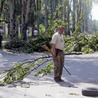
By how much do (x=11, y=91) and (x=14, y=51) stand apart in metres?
16.5

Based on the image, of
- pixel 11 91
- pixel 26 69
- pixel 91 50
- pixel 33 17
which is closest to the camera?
pixel 11 91

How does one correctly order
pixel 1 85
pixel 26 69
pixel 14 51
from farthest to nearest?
pixel 14 51 → pixel 26 69 → pixel 1 85

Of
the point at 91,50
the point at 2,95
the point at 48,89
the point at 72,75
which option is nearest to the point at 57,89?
the point at 48,89

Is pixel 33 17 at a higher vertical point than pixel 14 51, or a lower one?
higher

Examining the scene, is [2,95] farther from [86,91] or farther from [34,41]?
[34,41]

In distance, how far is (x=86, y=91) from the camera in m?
8.67

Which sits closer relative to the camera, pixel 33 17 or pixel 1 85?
pixel 1 85

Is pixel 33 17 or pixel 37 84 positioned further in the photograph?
pixel 33 17

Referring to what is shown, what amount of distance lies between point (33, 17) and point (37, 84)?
37284mm

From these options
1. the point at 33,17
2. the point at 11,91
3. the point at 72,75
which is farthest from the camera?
the point at 33,17

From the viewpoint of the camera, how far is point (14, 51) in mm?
25766

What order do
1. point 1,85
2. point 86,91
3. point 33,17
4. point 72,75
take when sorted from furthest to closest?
1. point 33,17
2. point 72,75
3. point 1,85
4. point 86,91

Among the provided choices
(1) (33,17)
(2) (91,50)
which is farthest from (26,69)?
(1) (33,17)

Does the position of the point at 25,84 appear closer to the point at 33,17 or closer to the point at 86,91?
the point at 86,91
